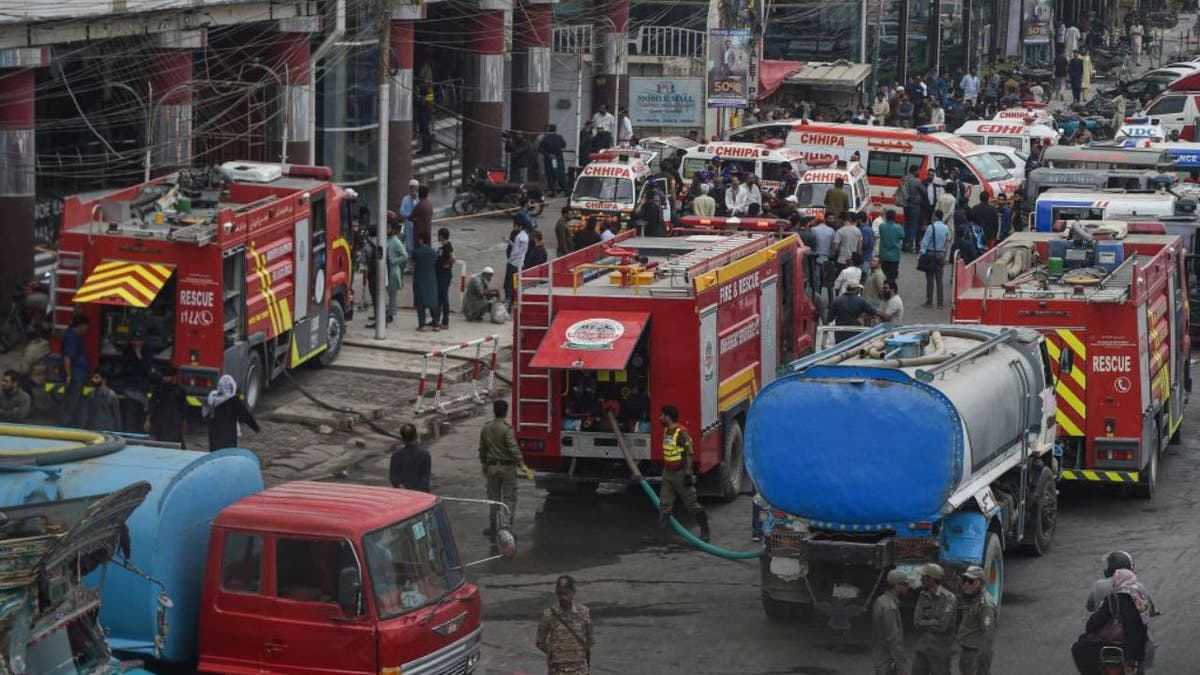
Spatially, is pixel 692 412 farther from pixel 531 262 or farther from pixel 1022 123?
pixel 1022 123

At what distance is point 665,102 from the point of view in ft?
158

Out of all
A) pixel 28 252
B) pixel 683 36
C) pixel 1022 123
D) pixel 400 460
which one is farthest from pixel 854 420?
pixel 683 36

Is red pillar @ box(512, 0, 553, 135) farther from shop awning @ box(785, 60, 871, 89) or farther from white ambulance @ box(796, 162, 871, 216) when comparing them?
shop awning @ box(785, 60, 871, 89)

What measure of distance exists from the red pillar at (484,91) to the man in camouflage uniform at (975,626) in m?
28.7

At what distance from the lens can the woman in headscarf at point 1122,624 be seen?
14852 mm

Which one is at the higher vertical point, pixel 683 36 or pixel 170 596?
pixel 683 36

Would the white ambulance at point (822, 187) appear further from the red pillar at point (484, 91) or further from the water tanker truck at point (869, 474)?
the water tanker truck at point (869, 474)

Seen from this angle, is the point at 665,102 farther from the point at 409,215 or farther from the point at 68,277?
the point at 68,277

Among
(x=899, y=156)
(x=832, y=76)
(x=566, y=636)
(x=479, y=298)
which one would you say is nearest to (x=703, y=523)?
(x=566, y=636)

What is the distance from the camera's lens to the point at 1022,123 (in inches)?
1918

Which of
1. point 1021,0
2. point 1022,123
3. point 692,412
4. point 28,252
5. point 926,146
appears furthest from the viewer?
point 1021,0

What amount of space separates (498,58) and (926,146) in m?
8.76

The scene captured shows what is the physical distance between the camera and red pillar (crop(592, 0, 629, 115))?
49.2 metres

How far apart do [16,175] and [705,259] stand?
10658mm
